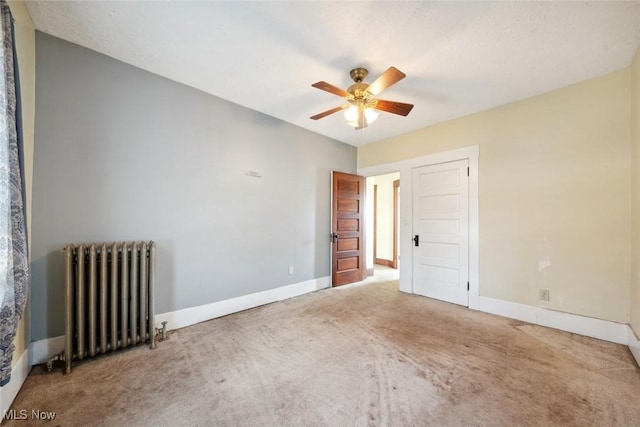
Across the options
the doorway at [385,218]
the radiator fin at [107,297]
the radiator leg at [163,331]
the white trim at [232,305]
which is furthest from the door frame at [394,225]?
the radiator fin at [107,297]

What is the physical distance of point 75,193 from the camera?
215 cm

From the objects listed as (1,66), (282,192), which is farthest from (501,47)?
(1,66)

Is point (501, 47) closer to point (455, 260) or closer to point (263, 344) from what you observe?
point (455, 260)

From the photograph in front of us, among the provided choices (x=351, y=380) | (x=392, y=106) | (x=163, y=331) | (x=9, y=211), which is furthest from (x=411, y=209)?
(x=9, y=211)

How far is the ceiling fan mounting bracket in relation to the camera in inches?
92.7

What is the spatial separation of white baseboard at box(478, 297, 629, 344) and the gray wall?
8.46 ft

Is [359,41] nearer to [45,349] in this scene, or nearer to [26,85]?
[26,85]

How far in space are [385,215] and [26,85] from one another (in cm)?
619

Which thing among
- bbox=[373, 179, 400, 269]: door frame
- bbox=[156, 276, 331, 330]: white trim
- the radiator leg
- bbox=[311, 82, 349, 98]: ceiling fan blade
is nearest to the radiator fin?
the radiator leg

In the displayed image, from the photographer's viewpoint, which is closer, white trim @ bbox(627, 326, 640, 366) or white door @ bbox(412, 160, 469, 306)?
white trim @ bbox(627, 326, 640, 366)

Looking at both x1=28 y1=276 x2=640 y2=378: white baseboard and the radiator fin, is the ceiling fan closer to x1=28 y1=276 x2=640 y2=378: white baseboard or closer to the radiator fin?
the radiator fin

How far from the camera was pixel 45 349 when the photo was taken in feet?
6.56

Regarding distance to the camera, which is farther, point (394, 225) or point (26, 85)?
point (394, 225)

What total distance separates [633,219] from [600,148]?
0.74 meters
